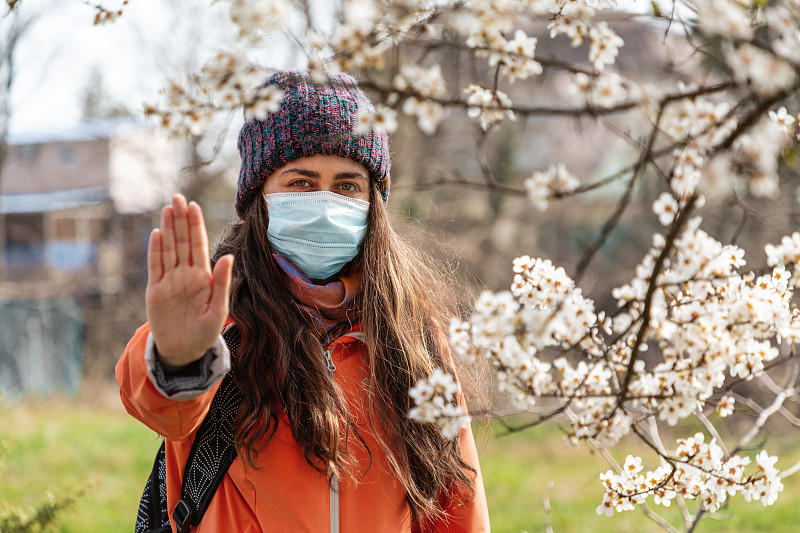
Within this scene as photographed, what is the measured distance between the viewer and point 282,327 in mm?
2049

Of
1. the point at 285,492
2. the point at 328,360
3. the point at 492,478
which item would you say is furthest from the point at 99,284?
the point at 285,492

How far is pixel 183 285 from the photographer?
4.89 feet

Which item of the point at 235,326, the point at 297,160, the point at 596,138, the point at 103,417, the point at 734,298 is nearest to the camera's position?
the point at 734,298

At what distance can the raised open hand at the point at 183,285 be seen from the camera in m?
1.48

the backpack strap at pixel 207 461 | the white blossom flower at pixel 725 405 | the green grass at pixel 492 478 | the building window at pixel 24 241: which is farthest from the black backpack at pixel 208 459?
the building window at pixel 24 241

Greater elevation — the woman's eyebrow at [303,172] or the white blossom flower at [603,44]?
the white blossom flower at [603,44]

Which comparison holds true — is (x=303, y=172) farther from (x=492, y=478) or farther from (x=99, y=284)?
(x=99, y=284)

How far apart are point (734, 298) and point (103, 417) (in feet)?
27.6

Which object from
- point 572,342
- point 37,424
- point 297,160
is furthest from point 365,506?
point 37,424

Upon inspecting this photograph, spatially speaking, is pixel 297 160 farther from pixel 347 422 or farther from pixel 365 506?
pixel 365 506

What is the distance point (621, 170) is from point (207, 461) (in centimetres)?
126

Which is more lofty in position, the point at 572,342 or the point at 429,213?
the point at 572,342

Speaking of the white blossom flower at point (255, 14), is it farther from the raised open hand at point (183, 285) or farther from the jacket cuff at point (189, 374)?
the jacket cuff at point (189, 374)

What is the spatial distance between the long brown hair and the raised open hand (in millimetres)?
448
